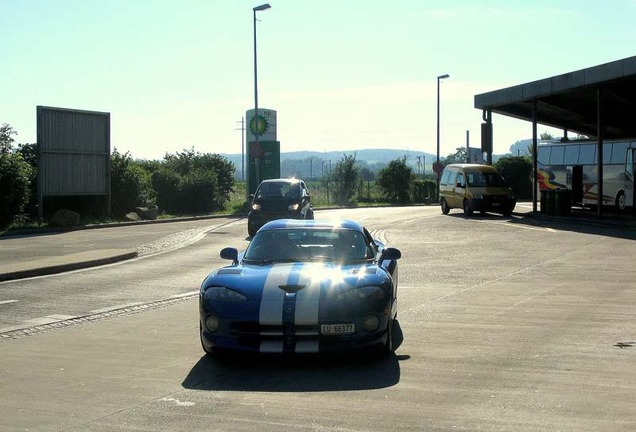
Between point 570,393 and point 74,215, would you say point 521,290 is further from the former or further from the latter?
point 74,215

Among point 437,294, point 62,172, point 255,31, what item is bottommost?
point 437,294

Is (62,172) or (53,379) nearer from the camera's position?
(53,379)

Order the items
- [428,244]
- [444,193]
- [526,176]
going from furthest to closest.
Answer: [526,176] → [444,193] → [428,244]

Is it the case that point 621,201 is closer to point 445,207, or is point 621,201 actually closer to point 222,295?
point 445,207

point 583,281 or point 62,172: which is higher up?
point 62,172

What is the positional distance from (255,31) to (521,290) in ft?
103

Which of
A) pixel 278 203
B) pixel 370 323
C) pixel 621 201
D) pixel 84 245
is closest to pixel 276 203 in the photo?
pixel 278 203

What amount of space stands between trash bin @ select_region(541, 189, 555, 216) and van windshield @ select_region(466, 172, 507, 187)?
2.14 m

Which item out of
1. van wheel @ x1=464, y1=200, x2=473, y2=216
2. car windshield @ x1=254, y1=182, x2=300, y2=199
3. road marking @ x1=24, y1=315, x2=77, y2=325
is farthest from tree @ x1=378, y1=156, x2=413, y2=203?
road marking @ x1=24, y1=315, x2=77, y2=325

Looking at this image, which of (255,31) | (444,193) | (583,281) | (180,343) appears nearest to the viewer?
(180,343)

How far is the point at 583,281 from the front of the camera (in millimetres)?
14906

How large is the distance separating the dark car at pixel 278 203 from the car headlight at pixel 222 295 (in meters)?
17.6

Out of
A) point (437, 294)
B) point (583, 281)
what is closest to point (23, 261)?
point (437, 294)

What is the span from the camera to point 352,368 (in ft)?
26.0
